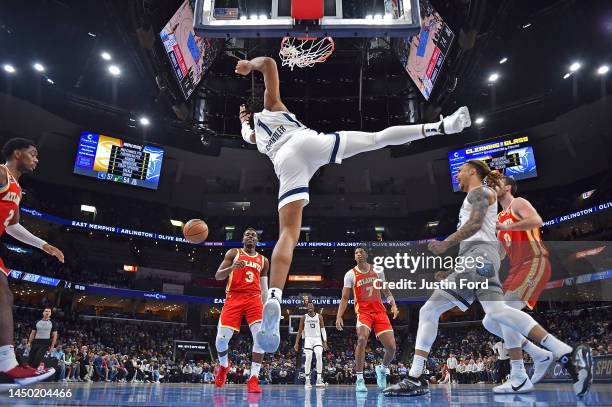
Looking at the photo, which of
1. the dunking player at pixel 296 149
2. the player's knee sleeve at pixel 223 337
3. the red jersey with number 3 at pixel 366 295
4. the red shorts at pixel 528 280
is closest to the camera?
the dunking player at pixel 296 149

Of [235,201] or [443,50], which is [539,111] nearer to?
[443,50]

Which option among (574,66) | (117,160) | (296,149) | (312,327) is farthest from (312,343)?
(117,160)

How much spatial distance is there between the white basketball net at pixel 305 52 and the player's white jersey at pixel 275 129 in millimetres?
6086

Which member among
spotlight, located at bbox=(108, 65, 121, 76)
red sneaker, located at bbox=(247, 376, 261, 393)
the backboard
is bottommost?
red sneaker, located at bbox=(247, 376, 261, 393)

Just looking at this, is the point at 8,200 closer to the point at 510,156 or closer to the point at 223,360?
the point at 223,360

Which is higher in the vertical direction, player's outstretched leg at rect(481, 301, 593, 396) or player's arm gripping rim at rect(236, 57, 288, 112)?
player's arm gripping rim at rect(236, 57, 288, 112)

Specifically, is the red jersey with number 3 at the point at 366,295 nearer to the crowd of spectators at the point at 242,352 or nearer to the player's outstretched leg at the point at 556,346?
the player's outstretched leg at the point at 556,346

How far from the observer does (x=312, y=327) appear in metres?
12.2

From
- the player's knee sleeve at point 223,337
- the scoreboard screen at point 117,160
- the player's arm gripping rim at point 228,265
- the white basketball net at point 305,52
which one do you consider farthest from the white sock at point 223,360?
the scoreboard screen at point 117,160

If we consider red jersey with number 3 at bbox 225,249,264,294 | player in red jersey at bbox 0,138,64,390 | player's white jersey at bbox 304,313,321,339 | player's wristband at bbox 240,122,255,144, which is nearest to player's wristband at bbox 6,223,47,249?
player in red jersey at bbox 0,138,64,390

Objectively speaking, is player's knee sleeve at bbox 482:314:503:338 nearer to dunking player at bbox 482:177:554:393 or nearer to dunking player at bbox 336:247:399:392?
dunking player at bbox 482:177:554:393

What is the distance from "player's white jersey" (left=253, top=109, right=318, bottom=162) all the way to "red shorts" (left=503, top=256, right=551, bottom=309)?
2.80 meters

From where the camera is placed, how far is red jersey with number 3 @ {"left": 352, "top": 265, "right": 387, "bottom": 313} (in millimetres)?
7984

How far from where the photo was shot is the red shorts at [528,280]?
5012 mm
